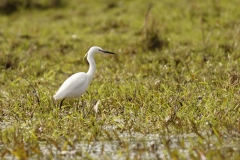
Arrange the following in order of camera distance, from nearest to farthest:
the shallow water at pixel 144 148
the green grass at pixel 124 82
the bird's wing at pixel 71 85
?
the shallow water at pixel 144 148
the green grass at pixel 124 82
the bird's wing at pixel 71 85

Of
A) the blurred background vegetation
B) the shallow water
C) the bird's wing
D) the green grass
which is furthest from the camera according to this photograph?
the blurred background vegetation

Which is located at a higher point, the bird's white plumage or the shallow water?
the shallow water

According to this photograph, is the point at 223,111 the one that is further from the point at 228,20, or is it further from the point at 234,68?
the point at 228,20

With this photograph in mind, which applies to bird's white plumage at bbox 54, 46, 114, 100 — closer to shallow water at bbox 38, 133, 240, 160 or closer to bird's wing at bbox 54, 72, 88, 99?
bird's wing at bbox 54, 72, 88, 99

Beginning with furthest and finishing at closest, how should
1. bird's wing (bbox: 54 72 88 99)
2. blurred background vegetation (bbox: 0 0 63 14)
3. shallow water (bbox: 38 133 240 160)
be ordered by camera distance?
blurred background vegetation (bbox: 0 0 63 14) → bird's wing (bbox: 54 72 88 99) → shallow water (bbox: 38 133 240 160)

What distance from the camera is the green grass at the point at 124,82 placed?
504 cm

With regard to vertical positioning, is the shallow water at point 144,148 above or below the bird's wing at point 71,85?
above

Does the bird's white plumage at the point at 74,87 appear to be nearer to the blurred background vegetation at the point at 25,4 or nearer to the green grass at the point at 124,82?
the green grass at the point at 124,82

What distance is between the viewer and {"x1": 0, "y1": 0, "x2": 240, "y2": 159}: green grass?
16.5 feet

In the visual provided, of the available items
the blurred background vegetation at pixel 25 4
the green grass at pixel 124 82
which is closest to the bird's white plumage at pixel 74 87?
the green grass at pixel 124 82

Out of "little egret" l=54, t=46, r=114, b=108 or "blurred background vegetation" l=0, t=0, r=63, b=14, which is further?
"blurred background vegetation" l=0, t=0, r=63, b=14

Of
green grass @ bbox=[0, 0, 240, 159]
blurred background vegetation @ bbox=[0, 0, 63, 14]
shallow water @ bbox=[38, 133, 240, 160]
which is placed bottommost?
blurred background vegetation @ bbox=[0, 0, 63, 14]

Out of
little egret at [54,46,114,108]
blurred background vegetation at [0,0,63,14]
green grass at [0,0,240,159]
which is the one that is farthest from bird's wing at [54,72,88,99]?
blurred background vegetation at [0,0,63,14]

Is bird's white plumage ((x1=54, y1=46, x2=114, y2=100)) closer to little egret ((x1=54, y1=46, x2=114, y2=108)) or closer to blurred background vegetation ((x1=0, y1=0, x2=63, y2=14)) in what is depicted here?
little egret ((x1=54, y1=46, x2=114, y2=108))
